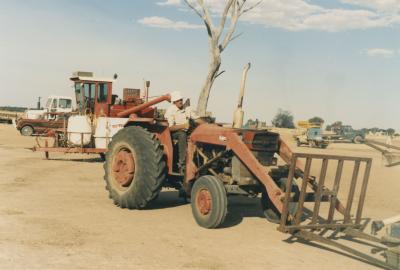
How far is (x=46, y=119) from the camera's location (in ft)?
87.0

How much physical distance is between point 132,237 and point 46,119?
22.5 meters

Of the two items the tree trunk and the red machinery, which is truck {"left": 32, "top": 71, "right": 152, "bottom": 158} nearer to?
the red machinery

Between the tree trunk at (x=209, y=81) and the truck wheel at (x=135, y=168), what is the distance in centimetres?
1483

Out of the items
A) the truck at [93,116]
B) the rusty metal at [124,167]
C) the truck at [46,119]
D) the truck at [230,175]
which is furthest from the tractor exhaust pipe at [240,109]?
the truck at [46,119]

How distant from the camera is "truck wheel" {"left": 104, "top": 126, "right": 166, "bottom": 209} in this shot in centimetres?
711

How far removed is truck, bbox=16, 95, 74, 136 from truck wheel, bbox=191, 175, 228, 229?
18185mm

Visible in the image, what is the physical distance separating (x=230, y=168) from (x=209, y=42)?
17425 mm

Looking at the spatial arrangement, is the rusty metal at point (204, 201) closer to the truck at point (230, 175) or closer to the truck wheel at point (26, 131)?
the truck at point (230, 175)

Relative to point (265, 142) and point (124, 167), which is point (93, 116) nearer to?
point (124, 167)

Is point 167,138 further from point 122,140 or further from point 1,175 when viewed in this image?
point 1,175

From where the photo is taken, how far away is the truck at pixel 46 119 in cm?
2462

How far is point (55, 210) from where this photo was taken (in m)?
7.11

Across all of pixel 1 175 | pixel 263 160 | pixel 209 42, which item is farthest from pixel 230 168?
pixel 209 42

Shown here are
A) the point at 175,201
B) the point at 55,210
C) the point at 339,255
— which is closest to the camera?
the point at 339,255
